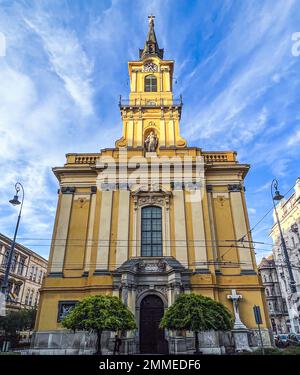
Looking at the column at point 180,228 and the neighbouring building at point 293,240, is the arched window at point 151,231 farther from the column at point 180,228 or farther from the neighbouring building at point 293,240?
the neighbouring building at point 293,240

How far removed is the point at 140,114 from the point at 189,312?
18346 mm

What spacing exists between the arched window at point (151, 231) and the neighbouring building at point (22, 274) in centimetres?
2286

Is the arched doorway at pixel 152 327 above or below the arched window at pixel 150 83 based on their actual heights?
Answer: below

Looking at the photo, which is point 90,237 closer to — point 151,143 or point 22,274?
point 151,143

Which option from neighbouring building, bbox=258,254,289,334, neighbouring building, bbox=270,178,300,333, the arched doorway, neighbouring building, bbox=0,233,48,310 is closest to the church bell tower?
the arched doorway

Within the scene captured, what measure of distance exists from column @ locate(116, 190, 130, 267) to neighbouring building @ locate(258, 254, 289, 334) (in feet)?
120

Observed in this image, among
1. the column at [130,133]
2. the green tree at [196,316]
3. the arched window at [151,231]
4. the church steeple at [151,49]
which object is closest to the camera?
the green tree at [196,316]

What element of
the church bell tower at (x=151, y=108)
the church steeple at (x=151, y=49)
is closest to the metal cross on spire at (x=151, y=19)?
the church steeple at (x=151, y=49)

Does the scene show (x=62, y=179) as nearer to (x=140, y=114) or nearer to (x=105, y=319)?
(x=140, y=114)

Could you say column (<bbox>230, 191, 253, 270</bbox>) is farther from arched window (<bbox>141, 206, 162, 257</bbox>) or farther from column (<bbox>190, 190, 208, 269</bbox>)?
arched window (<bbox>141, 206, 162, 257</bbox>)

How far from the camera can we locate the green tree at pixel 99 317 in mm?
12883

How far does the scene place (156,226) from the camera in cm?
2116

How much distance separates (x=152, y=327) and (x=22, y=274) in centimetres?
3074
